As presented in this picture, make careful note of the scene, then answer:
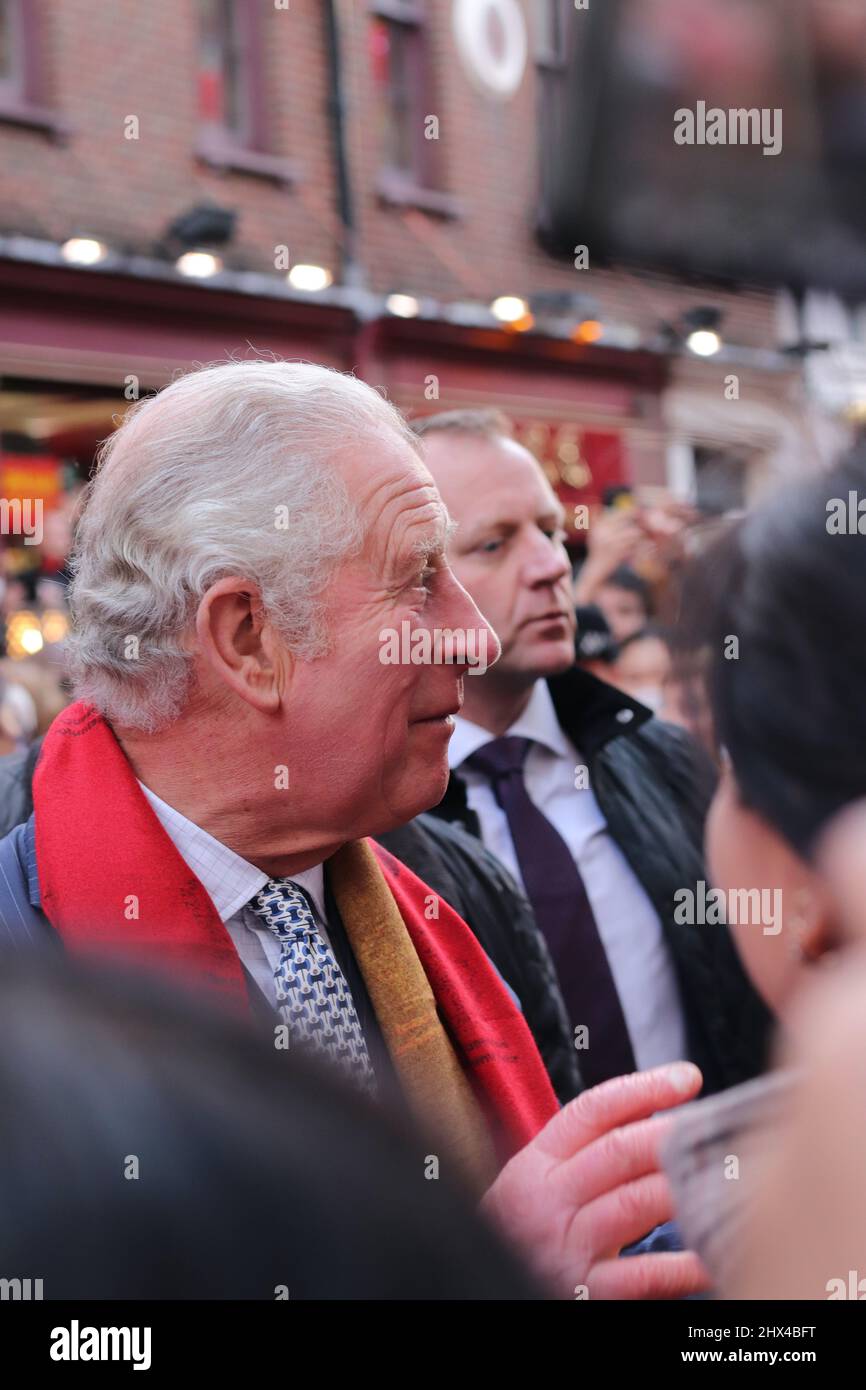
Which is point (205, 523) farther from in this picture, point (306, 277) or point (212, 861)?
point (306, 277)

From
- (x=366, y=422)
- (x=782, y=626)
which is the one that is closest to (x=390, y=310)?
(x=366, y=422)

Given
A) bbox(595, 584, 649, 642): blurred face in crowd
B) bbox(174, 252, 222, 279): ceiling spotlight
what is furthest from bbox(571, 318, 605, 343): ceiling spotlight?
bbox(595, 584, 649, 642): blurred face in crowd

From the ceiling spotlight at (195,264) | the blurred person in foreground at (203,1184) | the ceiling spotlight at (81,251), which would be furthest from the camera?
the ceiling spotlight at (195,264)

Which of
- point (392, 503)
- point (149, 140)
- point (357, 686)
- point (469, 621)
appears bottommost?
point (357, 686)

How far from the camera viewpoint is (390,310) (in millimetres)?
10883

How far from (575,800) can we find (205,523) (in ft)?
4.66

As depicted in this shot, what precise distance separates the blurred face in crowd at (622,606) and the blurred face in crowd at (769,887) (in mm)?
4196

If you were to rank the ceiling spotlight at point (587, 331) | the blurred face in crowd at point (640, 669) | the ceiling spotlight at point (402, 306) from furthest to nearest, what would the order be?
the ceiling spotlight at point (587, 331) → the ceiling spotlight at point (402, 306) → the blurred face in crowd at point (640, 669)

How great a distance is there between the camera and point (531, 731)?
324 centimetres

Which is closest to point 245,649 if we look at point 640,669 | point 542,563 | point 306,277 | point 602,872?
point 602,872

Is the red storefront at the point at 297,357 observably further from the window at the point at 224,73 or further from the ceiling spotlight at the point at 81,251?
the window at the point at 224,73

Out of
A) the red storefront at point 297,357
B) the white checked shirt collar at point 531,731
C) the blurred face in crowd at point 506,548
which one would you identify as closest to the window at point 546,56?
the red storefront at point 297,357

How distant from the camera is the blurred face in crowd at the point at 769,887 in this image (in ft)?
3.92

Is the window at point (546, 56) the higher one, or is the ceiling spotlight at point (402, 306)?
the window at point (546, 56)
